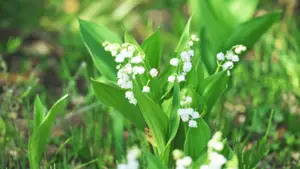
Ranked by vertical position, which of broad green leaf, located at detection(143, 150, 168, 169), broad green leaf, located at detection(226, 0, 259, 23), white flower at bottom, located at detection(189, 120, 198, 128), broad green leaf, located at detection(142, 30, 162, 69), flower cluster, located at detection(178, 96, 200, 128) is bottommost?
broad green leaf, located at detection(143, 150, 168, 169)

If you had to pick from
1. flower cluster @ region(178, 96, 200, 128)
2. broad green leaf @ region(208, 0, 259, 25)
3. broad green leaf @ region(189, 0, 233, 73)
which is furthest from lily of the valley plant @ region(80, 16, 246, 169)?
broad green leaf @ region(208, 0, 259, 25)

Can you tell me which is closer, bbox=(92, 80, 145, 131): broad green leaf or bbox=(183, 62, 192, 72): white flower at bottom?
bbox=(183, 62, 192, 72): white flower at bottom

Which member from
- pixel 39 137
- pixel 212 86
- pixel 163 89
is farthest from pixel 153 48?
pixel 39 137

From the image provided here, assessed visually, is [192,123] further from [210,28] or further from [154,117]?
[210,28]

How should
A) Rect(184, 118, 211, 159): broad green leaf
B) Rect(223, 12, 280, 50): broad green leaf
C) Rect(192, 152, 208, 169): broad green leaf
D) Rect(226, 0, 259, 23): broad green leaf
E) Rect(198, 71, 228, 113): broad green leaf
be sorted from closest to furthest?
Rect(192, 152, 208, 169): broad green leaf < Rect(184, 118, 211, 159): broad green leaf < Rect(198, 71, 228, 113): broad green leaf < Rect(223, 12, 280, 50): broad green leaf < Rect(226, 0, 259, 23): broad green leaf

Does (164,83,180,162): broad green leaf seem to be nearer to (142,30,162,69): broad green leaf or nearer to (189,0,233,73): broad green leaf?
(142,30,162,69): broad green leaf

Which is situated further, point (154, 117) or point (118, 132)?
point (118, 132)

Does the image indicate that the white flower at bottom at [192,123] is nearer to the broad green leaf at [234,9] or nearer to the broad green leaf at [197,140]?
the broad green leaf at [197,140]

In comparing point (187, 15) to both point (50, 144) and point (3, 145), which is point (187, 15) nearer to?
point (50, 144)
